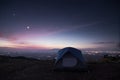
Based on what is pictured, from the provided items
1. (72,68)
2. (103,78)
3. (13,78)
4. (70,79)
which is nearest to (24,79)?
(13,78)

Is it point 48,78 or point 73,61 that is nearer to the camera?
point 48,78

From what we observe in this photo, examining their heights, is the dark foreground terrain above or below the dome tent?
below

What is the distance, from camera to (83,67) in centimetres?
2189

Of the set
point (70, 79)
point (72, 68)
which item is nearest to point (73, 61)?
point (72, 68)

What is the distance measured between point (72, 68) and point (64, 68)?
0.99m

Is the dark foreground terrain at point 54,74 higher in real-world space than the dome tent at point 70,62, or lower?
lower

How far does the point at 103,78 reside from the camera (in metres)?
18.1

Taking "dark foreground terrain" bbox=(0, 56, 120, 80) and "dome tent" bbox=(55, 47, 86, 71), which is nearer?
"dark foreground terrain" bbox=(0, 56, 120, 80)

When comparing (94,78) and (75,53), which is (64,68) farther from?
(94,78)

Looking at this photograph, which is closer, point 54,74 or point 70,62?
point 54,74

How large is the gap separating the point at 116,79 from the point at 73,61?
6024 millimetres

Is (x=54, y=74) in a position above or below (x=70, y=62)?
below

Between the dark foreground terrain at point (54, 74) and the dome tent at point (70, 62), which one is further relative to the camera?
the dome tent at point (70, 62)

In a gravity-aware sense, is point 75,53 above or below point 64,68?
above
